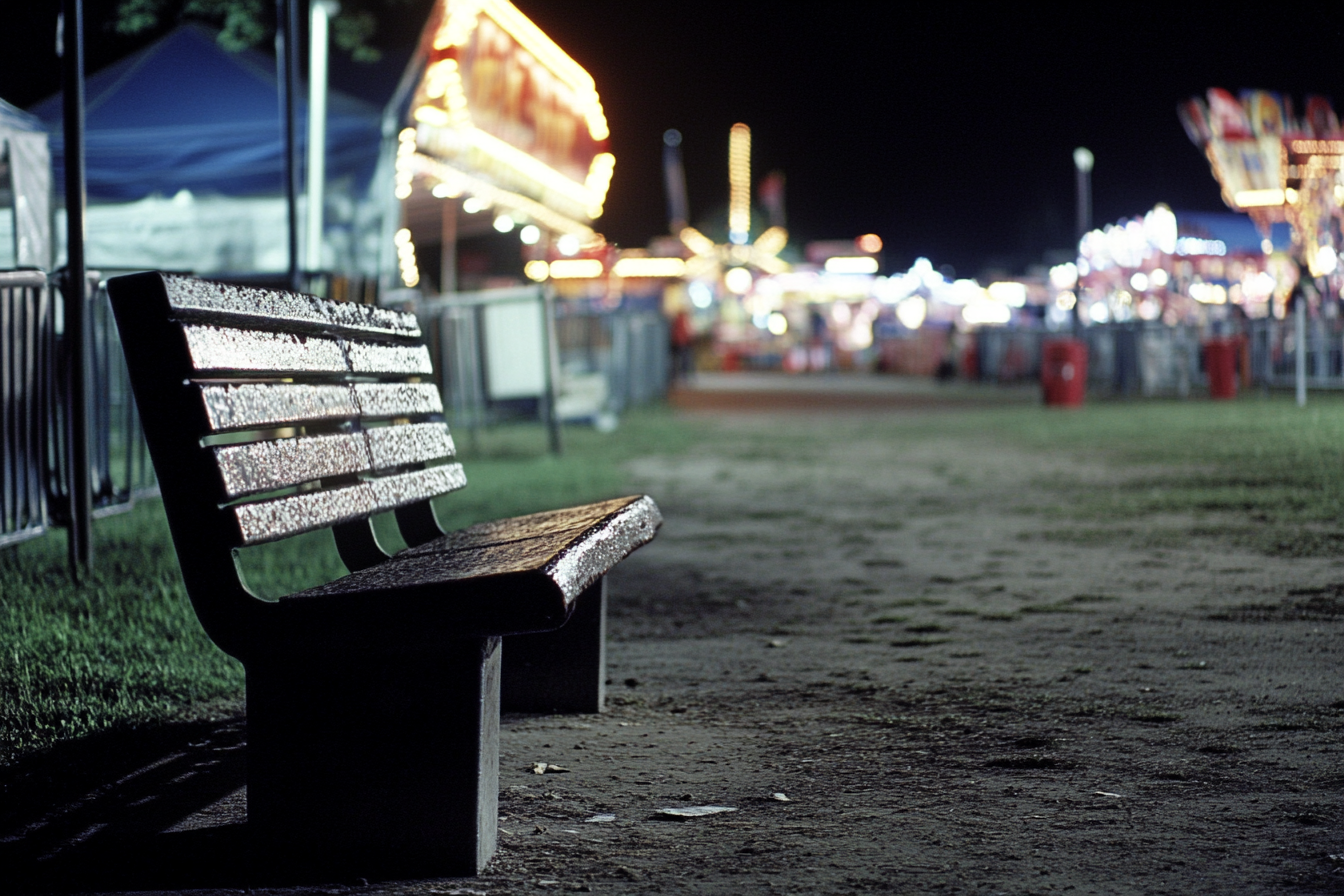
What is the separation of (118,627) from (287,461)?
210cm

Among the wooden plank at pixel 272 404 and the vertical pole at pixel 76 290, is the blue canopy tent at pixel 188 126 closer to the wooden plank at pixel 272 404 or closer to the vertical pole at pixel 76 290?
the vertical pole at pixel 76 290

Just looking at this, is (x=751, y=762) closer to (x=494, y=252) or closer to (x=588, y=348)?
(x=588, y=348)

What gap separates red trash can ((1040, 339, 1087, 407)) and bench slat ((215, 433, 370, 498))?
67.1 ft

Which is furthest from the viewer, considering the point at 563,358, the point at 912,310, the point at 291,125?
the point at 912,310

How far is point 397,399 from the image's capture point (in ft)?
13.9

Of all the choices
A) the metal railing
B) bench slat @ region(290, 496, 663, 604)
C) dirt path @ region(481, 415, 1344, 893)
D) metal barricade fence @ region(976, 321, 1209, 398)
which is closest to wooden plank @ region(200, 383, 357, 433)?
bench slat @ region(290, 496, 663, 604)

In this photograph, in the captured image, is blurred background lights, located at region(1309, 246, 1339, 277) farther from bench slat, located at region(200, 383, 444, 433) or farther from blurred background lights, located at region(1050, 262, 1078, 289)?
bench slat, located at region(200, 383, 444, 433)

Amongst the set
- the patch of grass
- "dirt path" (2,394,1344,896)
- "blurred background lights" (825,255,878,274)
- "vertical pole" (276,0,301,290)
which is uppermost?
"blurred background lights" (825,255,878,274)

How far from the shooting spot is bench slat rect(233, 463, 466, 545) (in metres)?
2.91

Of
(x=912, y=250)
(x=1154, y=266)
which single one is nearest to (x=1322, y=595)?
(x=1154, y=266)

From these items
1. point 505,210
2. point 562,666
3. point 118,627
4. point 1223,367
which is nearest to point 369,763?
point 562,666

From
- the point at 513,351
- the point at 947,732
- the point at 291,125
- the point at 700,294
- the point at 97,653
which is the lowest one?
the point at 947,732

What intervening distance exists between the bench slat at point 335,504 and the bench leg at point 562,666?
0.50 meters

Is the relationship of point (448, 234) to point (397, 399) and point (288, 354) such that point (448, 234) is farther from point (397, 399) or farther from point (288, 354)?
point (288, 354)
